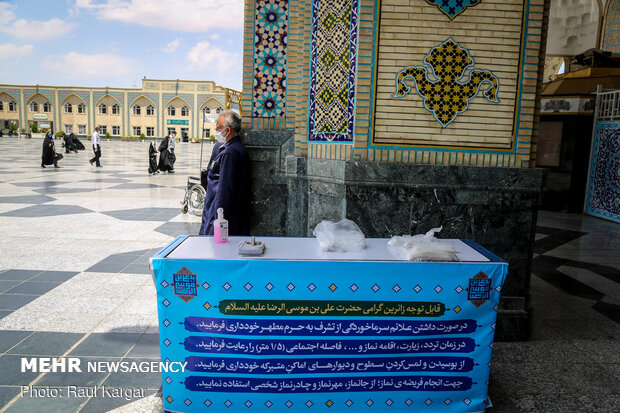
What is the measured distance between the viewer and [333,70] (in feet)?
11.9

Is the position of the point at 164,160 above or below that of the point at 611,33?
below

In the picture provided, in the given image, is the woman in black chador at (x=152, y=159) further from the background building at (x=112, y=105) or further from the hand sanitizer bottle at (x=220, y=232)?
the background building at (x=112, y=105)

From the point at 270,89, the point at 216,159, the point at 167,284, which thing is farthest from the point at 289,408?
the point at 270,89

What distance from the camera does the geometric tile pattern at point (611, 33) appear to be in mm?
12039

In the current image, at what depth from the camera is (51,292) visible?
12.6ft

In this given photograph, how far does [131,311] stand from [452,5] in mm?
3495

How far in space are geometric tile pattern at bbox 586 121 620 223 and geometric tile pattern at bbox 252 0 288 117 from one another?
23.8 feet

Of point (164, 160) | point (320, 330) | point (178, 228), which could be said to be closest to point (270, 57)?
point (178, 228)

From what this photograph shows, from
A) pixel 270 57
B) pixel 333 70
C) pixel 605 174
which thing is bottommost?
pixel 605 174

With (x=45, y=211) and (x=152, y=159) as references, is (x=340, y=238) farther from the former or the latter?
(x=152, y=159)

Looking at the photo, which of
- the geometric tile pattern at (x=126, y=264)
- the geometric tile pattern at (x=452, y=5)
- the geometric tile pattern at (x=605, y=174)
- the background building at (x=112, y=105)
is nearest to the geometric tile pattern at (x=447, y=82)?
the geometric tile pattern at (x=452, y=5)

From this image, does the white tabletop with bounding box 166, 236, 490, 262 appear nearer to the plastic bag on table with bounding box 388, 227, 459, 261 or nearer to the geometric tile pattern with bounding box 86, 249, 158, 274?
the plastic bag on table with bounding box 388, 227, 459, 261

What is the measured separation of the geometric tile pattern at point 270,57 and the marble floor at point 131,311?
90.7 inches

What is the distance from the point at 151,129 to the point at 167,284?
2187 inches
